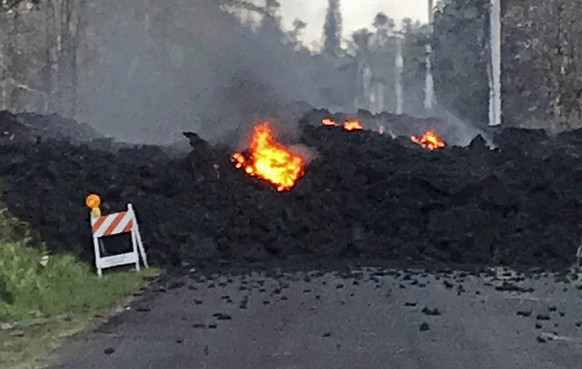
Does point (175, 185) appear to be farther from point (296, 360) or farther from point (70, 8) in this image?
point (70, 8)

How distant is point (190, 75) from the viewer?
56.9 meters

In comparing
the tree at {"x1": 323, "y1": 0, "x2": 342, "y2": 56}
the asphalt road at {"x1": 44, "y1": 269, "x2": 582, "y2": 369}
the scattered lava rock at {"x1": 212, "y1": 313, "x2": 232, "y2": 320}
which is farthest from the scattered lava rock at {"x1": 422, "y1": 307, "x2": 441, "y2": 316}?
the tree at {"x1": 323, "y1": 0, "x2": 342, "y2": 56}

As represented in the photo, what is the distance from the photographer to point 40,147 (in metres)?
24.1

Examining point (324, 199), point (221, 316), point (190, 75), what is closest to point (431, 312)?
point (221, 316)

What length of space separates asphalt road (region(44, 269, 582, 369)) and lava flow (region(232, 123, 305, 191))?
489 centimetres

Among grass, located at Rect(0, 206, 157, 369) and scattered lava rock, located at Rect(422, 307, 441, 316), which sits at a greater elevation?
grass, located at Rect(0, 206, 157, 369)

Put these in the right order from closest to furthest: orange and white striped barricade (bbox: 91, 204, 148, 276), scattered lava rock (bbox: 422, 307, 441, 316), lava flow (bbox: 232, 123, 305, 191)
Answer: scattered lava rock (bbox: 422, 307, 441, 316)
orange and white striped barricade (bbox: 91, 204, 148, 276)
lava flow (bbox: 232, 123, 305, 191)

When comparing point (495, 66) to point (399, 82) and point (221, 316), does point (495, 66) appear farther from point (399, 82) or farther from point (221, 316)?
point (399, 82)

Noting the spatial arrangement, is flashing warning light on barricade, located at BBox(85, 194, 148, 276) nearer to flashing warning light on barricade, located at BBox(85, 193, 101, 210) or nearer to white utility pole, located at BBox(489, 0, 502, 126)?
flashing warning light on barricade, located at BBox(85, 193, 101, 210)

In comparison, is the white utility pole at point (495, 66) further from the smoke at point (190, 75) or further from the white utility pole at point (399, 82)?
the white utility pole at point (399, 82)

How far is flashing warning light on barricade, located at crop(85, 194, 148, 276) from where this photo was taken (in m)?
21.0

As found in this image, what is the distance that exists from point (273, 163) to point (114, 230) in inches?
181

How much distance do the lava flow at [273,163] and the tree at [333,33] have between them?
71.5m

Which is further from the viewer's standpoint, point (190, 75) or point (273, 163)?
point (190, 75)
